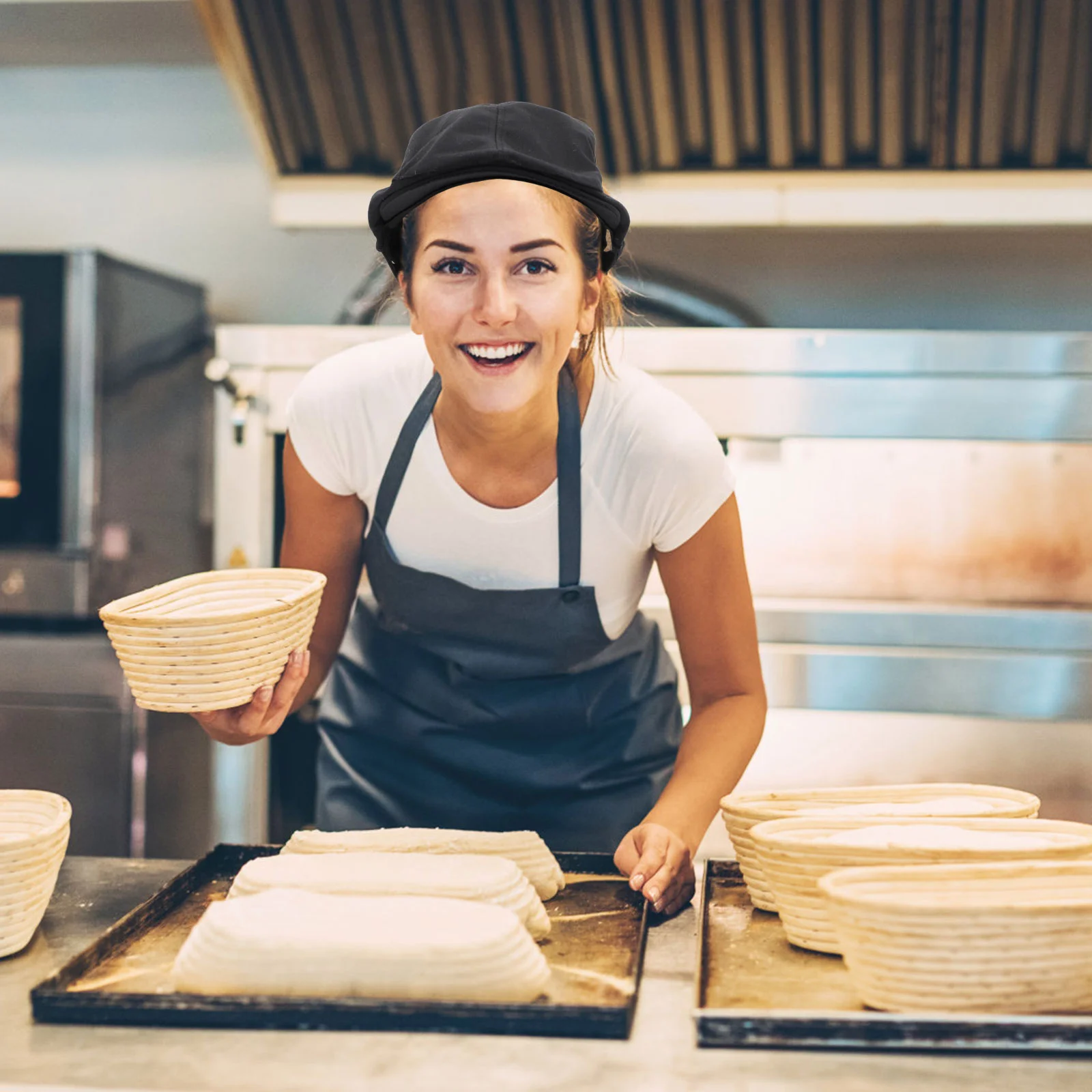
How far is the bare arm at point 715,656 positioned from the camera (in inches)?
60.1

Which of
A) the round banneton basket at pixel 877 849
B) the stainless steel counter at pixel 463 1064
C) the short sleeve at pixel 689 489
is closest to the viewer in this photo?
the stainless steel counter at pixel 463 1064

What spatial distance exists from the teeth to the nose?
30 millimetres

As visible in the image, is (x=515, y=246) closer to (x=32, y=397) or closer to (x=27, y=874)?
(x=27, y=874)

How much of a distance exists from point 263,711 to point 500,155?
0.60 meters

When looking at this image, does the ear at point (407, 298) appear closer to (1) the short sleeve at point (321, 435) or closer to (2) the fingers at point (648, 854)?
(1) the short sleeve at point (321, 435)

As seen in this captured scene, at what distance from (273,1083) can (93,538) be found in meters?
2.02

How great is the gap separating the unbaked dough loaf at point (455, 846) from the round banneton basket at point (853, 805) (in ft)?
0.60

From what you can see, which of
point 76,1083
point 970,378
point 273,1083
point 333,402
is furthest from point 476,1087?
point 970,378

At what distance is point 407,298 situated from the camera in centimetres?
148

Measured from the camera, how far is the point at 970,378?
2.50 metres

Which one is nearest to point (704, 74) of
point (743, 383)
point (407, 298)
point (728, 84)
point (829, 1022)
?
point (728, 84)

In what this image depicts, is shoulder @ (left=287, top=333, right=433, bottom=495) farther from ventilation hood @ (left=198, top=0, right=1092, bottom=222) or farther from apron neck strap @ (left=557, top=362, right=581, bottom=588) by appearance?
ventilation hood @ (left=198, top=0, right=1092, bottom=222)

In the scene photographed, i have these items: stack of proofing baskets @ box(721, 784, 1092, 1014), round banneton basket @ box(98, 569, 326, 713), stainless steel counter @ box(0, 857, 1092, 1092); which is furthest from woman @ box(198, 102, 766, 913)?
stainless steel counter @ box(0, 857, 1092, 1092)

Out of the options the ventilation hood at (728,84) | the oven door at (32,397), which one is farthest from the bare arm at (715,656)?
the oven door at (32,397)
